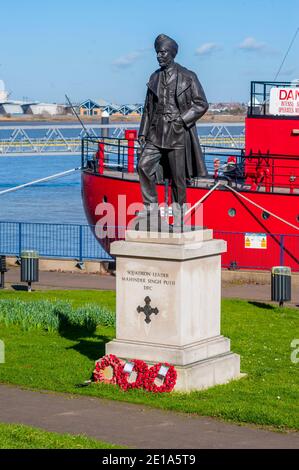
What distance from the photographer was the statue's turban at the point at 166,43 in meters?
14.2

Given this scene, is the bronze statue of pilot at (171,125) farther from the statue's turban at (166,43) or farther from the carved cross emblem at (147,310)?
the carved cross emblem at (147,310)

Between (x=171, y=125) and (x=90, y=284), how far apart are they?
12002 mm

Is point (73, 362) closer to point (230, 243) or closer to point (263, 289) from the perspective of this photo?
point (263, 289)

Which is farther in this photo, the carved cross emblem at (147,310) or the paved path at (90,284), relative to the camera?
the paved path at (90,284)

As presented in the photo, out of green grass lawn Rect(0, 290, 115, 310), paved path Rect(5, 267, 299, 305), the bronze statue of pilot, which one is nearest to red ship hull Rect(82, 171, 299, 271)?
paved path Rect(5, 267, 299, 305)

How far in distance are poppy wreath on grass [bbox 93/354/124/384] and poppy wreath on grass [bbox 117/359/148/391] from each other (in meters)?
0.06

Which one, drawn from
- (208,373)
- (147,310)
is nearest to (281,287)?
(208,373)

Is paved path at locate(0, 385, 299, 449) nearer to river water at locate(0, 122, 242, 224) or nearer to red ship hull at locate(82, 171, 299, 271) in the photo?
red ship hull at locate(82, 171, 299, 271)

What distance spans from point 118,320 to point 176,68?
325cm

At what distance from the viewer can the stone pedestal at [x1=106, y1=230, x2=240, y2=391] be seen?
533 inches

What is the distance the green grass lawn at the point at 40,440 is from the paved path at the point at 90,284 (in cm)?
1216

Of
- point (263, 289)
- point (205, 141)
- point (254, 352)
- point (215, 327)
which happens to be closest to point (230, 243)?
point (263, 289)

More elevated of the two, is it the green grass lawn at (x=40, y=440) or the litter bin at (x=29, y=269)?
the litter bin at (x=29, y=269)

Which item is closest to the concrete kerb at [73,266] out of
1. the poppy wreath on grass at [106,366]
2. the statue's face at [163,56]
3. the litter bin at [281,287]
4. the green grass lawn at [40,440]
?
the litter bin at [281,287]
